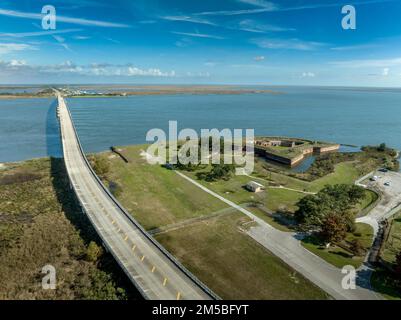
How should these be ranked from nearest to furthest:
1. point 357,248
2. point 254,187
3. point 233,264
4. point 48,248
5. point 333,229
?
1. point 233,264
2. point 48,248
3. point 357,248
4. point 333,229
5. point 254,187

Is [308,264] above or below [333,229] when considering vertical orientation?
below

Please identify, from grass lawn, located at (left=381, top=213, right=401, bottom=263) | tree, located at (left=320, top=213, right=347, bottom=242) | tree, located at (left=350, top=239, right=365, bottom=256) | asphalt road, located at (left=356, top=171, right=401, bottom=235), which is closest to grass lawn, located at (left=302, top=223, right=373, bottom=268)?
tree, located at (left=350, top=239, right=365, bottom=256)

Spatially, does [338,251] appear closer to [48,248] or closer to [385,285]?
[385,285]

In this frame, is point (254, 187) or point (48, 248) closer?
point (48, 248)

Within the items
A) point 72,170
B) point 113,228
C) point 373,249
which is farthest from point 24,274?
point 373,249

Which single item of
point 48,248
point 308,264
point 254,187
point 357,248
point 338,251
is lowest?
point 308,264

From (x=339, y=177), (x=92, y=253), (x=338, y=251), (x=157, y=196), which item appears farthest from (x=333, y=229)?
(x=339, y=177)

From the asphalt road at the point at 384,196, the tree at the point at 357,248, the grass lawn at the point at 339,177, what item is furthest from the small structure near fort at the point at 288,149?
the tree at the point at 357,248
